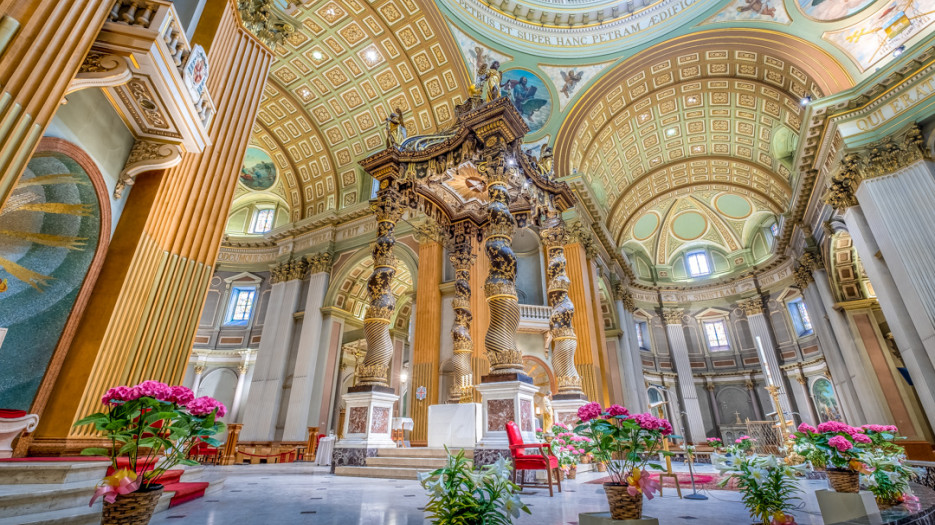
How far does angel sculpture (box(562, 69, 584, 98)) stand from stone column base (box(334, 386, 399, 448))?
1305 cm

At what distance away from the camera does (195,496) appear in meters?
4.04

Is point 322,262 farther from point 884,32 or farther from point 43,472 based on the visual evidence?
point 884,32

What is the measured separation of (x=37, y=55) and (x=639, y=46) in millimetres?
16575

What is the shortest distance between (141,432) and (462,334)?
7.32m

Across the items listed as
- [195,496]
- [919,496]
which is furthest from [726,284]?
[195,496]

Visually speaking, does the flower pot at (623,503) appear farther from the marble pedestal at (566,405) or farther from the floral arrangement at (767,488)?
the marble pedestal at (566,405)

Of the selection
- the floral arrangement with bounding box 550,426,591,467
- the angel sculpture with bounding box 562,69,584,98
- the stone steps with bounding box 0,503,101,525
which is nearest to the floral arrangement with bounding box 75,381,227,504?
the stone steps with bounding box 0,503,101,525

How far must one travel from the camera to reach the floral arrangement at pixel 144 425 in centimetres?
Result: 203

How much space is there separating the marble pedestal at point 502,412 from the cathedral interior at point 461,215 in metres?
0.05

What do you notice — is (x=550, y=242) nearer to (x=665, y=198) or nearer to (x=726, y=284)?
(x=665, y=198)

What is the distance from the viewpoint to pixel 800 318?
66.6 ft

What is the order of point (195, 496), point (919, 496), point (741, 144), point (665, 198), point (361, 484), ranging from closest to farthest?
point (919, 496)
point (195, 496)
point (361, 484)
point (741, 144)
point (665, 198)

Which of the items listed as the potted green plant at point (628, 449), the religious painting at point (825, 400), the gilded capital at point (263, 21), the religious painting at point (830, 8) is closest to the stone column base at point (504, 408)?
the potted green plant at point (628, 449)

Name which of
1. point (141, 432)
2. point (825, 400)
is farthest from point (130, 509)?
point (825, 400)
